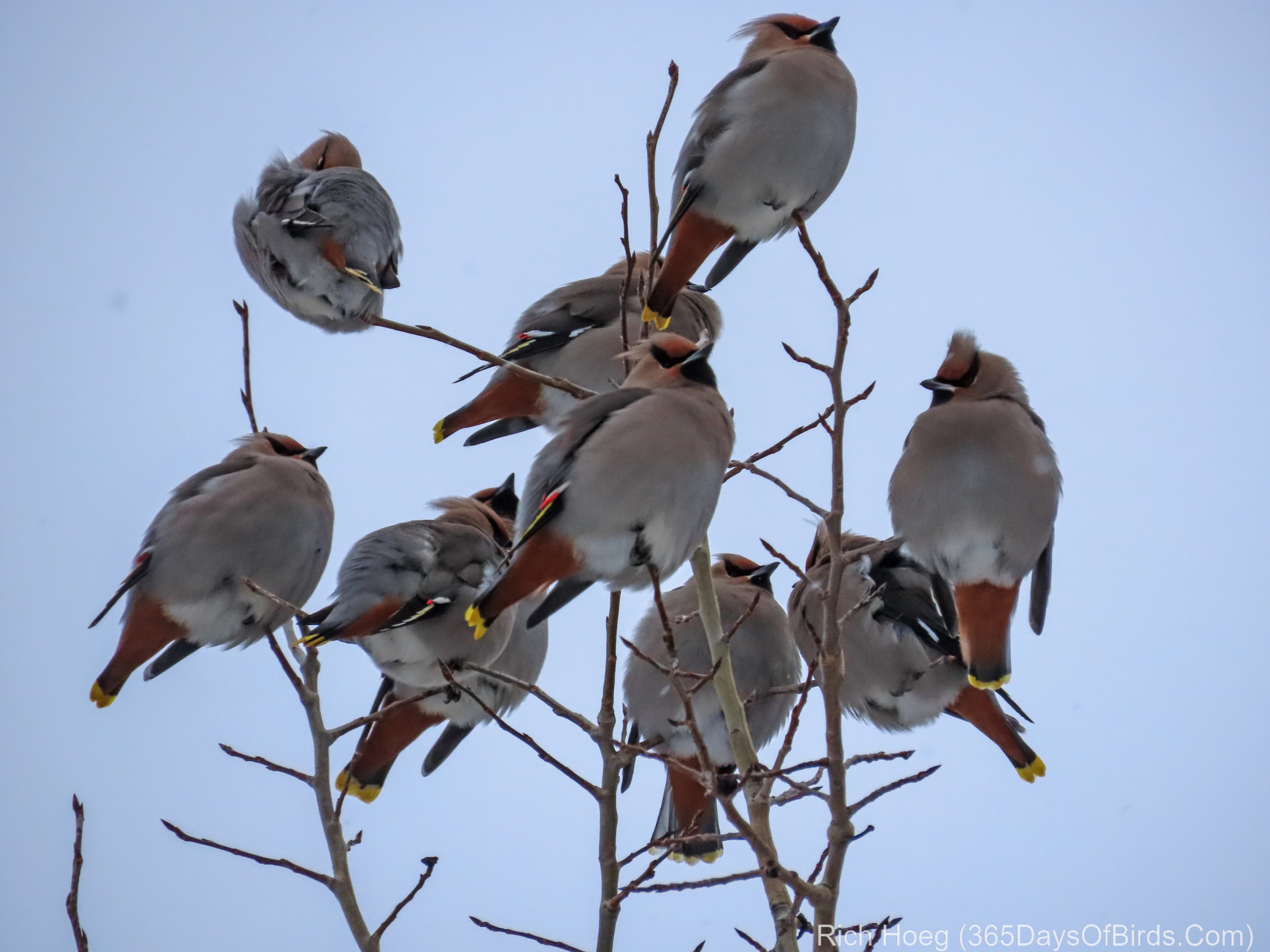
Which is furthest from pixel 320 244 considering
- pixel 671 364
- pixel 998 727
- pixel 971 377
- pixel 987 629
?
pixel 998 727

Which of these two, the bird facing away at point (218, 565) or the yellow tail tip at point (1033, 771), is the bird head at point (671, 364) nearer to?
the bird facing away at point (218, 565)

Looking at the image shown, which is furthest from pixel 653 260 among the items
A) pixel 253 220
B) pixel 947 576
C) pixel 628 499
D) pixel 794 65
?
pixel 253 220

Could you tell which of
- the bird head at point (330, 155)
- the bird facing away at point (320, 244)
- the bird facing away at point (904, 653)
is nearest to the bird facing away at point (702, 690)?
the bird facing away at point (904, 653)

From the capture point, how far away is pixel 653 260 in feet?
9.85

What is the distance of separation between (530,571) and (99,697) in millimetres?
1815

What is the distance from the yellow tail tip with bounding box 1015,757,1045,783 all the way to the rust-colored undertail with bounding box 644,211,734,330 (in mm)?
1942

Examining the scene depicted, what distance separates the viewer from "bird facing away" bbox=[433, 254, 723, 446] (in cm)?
436

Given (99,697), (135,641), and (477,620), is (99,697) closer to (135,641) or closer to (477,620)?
(135,641)

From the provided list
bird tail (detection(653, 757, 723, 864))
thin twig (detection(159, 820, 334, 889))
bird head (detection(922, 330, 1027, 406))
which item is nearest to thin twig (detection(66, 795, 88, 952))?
thin twig (detection(159, 820, 334, 889))

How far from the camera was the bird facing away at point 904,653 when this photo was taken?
13.3 feet

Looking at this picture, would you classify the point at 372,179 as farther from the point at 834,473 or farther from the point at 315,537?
the point at 834,473

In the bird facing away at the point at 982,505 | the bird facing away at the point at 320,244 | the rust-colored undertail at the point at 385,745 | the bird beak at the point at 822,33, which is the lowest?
the rust-colored undertail at the point at 385,745

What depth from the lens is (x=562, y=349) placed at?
461 cm

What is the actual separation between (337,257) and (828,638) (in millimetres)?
2379
